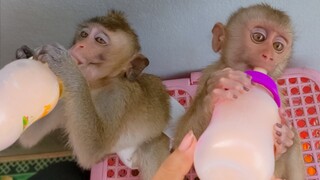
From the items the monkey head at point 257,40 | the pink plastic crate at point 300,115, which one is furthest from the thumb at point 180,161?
the pink plastic crate at point 300,115

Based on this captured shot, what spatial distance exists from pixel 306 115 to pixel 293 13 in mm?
388

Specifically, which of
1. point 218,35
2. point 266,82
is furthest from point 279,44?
point 266,82

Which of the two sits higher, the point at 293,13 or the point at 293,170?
the point at 293,13

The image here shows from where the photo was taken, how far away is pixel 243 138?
121 centimetres

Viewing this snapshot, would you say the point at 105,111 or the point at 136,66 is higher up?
the point at 136,66

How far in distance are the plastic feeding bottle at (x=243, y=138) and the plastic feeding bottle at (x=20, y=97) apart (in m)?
0.50

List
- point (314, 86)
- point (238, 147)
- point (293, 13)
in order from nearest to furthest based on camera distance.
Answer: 1. point (238, 147)
2. point (293, 13)
3. point (314, 86)

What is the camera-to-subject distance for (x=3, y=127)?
1.48 meters

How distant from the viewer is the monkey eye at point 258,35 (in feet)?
5.52

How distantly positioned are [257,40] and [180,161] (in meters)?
0.58

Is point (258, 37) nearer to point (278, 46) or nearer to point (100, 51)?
point (278, 46)

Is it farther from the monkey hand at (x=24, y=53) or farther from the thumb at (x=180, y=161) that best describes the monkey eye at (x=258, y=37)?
the monkey hand at (x=24, y=53)

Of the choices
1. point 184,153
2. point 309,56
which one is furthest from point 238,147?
point 309,56

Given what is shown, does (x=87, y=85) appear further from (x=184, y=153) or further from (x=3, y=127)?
(x=184, y=153)
